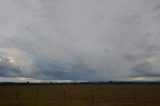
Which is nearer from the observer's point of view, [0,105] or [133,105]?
[133,105]

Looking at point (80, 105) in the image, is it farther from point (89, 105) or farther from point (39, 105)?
point (39, 105)

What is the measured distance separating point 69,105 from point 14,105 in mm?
7556

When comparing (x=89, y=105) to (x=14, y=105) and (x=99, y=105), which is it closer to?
(x=99, y=105)

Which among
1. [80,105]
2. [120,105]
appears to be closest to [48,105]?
[80,105]

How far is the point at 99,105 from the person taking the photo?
3538 centimetres

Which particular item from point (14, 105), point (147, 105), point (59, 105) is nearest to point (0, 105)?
point (14, 105)

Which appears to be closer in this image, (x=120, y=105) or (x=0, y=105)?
(x=120, y=105)

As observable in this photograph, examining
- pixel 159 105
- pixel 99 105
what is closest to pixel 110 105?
pixel 99 105

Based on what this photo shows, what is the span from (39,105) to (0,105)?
6114 millimetres

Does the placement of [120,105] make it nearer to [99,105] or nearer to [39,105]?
[99,105]

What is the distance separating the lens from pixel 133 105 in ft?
111

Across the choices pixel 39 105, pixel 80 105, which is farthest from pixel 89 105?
pixel 39 105

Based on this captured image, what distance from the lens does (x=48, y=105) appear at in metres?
35.2

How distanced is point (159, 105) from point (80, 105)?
34.4 ft
